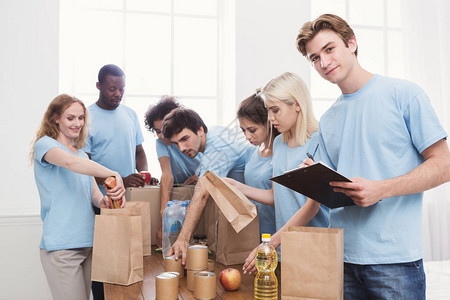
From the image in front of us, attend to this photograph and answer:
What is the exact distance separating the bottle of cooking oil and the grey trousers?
0.93 meters

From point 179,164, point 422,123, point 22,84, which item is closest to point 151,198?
point 179,164

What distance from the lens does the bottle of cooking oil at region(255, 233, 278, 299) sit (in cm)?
106

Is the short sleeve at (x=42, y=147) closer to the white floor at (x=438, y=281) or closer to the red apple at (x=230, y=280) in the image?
the red apple at (x=230, y=280)

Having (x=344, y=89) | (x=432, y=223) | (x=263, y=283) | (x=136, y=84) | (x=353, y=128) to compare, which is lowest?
(x=432, y=223)

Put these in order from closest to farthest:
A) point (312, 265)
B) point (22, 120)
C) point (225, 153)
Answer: point (312, 265), point (225, 153), point (22, 120)

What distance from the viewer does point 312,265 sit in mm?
954

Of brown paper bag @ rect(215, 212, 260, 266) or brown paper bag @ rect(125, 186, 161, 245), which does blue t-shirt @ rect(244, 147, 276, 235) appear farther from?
brown paper bag @ rect(125, 186, 161, 245)

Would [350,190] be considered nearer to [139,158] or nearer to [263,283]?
[263,283]

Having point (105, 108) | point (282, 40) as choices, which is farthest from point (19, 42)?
point (282, 40)

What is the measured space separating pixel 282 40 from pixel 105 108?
1.57 meters

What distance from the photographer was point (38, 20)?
2830mm

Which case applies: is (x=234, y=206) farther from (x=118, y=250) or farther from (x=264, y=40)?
(x=264, y=40)

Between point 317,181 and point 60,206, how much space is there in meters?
1.17

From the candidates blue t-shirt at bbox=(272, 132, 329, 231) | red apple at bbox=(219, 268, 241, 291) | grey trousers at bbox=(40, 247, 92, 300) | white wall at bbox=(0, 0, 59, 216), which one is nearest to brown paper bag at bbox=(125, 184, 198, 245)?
grey trousers at bbox=(40, 247, 92, 300)
